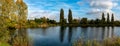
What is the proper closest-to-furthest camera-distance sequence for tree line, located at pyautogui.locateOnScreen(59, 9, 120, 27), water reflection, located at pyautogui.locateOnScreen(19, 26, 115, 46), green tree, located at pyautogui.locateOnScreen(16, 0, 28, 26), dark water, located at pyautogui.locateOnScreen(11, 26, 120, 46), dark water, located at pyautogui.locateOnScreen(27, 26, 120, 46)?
1. water reflection, located at pyautogui.locateOnScreen(19, 26, 115, 46)
2. dark water, located at pyautogui.locateOnScreen(11, 26, 120, 46)
3. dark water, located at pyautogui.locateOnScreen(27, 26, 120, 46)
4. green tree, located at pyautogui.locateOnScreen(16, 0, 28, 26)
5. tree line, located at pyautogui.locateOnScreen(59, 9, 120, 27)

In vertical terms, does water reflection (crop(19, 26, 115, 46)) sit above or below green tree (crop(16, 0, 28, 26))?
below

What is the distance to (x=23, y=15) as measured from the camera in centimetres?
5969

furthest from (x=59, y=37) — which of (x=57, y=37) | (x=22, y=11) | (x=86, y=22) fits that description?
(x=86, y=22)

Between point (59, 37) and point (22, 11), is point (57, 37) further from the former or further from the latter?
point (22, 11)

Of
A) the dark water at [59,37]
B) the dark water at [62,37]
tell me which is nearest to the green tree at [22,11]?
the dark water at [62,37]

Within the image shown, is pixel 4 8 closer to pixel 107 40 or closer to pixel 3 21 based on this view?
pixel 3 21

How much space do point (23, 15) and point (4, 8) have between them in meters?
36.8

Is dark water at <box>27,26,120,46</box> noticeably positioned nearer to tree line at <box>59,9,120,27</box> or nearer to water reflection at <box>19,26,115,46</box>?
water reflection at <box>19,26,115,46</box>

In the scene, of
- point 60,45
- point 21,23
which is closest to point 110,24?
point 21,23

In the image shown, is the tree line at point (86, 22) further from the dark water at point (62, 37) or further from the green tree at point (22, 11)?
the dark water at point (62, 37)

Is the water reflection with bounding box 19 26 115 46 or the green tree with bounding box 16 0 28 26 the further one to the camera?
the green tree with bounding box 16 0 28 26

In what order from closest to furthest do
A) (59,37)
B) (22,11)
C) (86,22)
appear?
(59,37), (22,11), (86,22)

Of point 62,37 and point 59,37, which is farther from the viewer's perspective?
point 59,37

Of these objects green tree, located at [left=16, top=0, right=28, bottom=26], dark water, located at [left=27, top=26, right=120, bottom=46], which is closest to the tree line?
green tree, located at [left=16, top=0, right=28, bottom=26]
